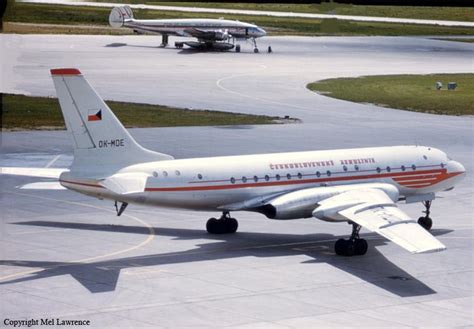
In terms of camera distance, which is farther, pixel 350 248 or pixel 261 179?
pixel 261 179

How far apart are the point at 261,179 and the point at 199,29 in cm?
10183

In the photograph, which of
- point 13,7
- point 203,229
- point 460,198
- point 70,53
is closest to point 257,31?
point 70,53

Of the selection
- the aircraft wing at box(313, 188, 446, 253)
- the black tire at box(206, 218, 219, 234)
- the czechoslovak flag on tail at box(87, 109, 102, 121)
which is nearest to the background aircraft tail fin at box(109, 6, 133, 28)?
the black tire at box(206, 218, 219, 234)

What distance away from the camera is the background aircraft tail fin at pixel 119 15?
13825 cm

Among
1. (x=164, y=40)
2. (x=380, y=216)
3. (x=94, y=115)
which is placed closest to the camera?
(x=94, y=115)

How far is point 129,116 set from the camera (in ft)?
264

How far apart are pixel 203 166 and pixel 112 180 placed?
13.7 feet

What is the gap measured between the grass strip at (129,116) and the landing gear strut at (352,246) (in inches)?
1476

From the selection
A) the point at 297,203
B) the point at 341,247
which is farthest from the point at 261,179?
the point at 341,247

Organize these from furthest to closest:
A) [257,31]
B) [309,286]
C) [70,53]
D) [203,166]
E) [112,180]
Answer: [257,31] → [70,53] → [203,166] → [112,180] → [309,286]

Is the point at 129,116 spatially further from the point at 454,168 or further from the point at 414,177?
the point at 414,177

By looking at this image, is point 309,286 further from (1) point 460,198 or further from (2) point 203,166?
(1) point 460,198

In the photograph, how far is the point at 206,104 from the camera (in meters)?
90.6

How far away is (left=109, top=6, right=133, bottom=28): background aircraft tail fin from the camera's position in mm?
138250
